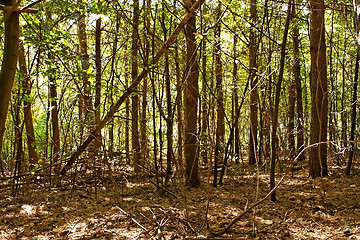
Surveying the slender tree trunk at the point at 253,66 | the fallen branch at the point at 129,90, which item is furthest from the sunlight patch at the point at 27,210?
the slender tree trunk at the point at 253,66

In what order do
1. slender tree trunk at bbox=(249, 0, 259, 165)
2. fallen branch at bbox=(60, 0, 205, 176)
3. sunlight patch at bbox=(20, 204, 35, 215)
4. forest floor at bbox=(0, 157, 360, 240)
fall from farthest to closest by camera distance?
fallen branch at bbox=(60, 0, 205, 176)
sunlight patch at bbox=(20, 204, 35, 215)
slender tree trunk at bbox=(249, 0, 259, 165)
forest floor at bbox=(0, 157, 360, 240)

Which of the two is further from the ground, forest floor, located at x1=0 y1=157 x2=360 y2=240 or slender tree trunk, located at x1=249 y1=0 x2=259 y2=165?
slender tree trunk, located at x1=249 y1=0 x2=259 y2=165

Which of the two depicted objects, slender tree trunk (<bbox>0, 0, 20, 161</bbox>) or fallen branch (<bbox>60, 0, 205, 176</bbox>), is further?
fallen branch (<bbox>60, 0, 205, 176</bbox>)

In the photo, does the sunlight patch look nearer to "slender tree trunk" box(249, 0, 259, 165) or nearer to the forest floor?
the forest floor

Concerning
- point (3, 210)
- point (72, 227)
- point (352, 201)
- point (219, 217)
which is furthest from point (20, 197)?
point (352, 201)

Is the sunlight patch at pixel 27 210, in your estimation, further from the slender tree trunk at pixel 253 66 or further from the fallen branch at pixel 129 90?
the slender tree trunk at pixel 253 66

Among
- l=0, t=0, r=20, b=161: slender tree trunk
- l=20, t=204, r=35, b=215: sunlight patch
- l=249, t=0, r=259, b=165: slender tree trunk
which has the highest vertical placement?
l=249, t=0, r=259, b=165: slender tree trunk

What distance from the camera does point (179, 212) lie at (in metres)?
4.70

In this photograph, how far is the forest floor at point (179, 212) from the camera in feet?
12.2

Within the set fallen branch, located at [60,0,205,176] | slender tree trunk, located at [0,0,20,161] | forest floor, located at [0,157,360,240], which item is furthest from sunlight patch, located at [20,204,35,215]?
slender tree trunk, located at [0,0,20,161]

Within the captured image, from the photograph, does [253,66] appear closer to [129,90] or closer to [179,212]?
[129,90]

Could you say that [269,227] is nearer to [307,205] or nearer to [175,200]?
[307,205]

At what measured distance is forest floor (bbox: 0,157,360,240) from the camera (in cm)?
371

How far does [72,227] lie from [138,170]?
2786 millimetres
